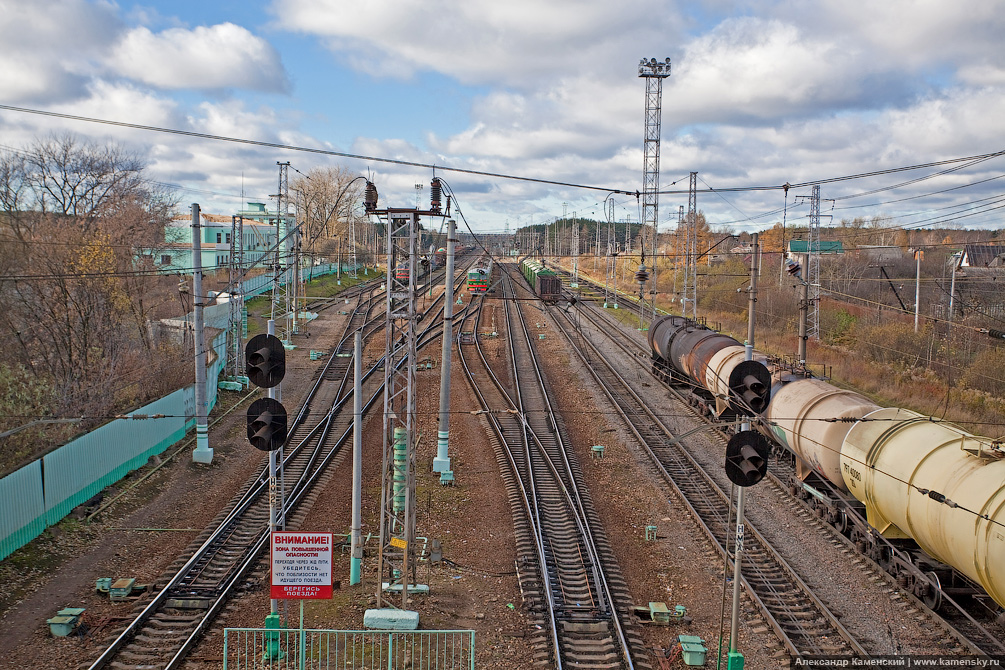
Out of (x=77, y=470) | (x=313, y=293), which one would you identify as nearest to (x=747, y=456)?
(x=77, y=470)

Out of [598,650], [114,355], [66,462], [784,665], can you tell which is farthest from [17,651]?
[114,355]

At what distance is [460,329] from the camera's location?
139 ft

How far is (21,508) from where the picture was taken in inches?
557

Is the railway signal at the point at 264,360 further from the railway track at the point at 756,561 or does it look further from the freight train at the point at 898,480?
the freight train at the point at 898,480

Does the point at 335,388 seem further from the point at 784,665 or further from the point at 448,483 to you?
the point at 784,665

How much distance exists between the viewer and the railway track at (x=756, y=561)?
1126cm

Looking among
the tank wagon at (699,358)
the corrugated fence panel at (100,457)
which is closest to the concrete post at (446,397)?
the corrugated fence panel at (100,457)

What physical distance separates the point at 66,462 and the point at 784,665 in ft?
50.0

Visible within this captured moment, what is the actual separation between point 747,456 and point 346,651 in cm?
676

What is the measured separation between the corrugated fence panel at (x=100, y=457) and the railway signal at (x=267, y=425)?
4.26m

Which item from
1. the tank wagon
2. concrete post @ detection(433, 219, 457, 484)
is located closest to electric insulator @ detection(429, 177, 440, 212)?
concrete post @ detection(433, 219, 457, 484)

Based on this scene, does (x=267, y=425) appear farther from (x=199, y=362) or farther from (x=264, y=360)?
(x=199, y=362)

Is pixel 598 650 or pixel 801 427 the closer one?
pixel 598 650

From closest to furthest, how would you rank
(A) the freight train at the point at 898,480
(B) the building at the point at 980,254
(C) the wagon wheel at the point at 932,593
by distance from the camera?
1. (A) the freight train at the point at 898,480
2. (C) the wagon wheel at the point at 932,593
3. (B) the building at the point at 980,254
